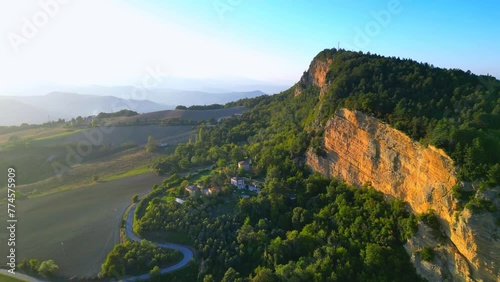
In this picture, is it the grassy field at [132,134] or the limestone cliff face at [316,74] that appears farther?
the grassy field at [132,134]

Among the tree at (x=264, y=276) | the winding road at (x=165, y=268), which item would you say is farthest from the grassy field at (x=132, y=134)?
the tree at (x=264, y=276)

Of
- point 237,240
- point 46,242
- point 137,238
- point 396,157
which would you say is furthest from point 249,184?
point 46,242

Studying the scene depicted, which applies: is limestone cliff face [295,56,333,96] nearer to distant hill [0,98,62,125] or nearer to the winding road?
the winding road

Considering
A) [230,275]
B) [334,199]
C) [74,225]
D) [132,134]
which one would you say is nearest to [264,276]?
[230,275]

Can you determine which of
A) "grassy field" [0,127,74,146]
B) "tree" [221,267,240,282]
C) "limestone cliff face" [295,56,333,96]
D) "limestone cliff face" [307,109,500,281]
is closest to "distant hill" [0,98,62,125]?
"grassy field" [0,127,74,146]

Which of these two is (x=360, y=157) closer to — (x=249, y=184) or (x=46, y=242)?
(x=249, y=184)

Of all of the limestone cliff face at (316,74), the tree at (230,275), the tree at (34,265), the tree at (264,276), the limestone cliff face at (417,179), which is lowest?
the tree at (34,265)

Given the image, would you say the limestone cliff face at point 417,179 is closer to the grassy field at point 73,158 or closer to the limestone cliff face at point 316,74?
the limestone cliff face at point 316,74
